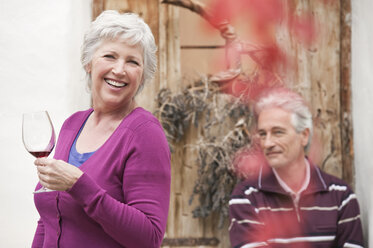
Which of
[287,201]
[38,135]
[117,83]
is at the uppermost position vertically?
[117,83]

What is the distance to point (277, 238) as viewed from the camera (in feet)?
8.51

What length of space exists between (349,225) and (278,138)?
52 cm

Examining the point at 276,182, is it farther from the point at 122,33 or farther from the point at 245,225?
the point at 122,33

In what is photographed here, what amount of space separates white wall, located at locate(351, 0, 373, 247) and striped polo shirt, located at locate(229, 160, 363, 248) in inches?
4.8

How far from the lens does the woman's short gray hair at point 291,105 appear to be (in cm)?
277

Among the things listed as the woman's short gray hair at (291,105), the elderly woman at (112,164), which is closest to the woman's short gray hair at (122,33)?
the elderly woman at (112,164)

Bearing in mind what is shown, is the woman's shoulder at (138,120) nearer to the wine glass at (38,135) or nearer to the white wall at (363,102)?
the wine glass at (38,135)

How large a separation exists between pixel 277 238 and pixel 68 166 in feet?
5.08

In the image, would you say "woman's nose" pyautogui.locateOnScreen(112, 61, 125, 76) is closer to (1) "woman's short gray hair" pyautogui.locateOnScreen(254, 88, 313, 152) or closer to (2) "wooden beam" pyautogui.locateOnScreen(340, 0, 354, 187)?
(1) "woman's short gray hair" pyautogui.locateOnScreen(254, 88, 313, 152)

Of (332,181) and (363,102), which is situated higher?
(363,102)

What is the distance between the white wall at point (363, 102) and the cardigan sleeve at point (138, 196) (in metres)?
1.56

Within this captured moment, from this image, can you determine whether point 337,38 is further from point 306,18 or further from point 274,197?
point 274,197

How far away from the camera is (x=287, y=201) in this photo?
2.62 metres

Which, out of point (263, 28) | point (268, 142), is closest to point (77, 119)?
point (268, 142)
